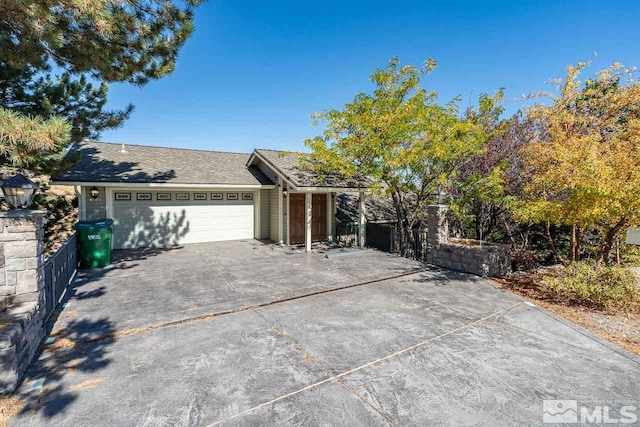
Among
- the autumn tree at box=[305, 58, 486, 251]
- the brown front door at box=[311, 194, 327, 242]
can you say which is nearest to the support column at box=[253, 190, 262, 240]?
the brown front door at box=[311, 194, 327, 242]

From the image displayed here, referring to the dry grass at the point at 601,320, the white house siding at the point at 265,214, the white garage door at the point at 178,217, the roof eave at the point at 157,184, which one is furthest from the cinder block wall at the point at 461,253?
the white garage door at the point at 178,217

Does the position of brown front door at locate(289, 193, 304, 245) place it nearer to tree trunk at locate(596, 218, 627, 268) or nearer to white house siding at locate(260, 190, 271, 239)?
white house siding at locate(260, 190, 271, 239)

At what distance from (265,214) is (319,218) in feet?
8.13

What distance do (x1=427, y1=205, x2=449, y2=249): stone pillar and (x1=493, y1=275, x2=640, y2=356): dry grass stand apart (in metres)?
2.25

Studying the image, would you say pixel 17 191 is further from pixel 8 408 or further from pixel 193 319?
pixel 193 319

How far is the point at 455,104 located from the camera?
8.98 m

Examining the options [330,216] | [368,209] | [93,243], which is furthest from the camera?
[368,209]

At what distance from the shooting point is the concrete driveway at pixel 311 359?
288 cm

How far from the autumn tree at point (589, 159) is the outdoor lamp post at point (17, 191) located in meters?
8.94

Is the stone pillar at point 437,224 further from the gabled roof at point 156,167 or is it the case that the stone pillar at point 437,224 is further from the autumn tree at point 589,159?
the gabled roof at point 156,167

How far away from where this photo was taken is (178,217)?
11.7 m

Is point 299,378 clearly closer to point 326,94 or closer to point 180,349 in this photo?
point 180,349

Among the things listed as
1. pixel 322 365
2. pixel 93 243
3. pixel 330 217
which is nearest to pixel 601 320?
pixel 322 365

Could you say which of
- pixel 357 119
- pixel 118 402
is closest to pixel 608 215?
pixel 357 119
